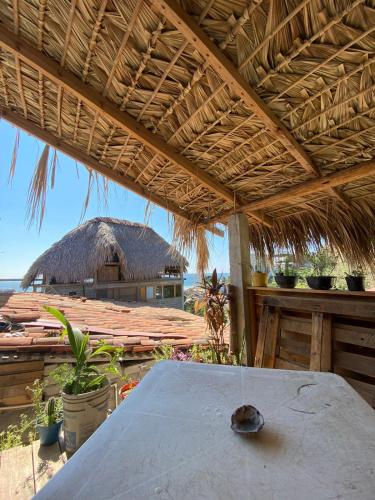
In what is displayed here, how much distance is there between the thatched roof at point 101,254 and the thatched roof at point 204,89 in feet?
17.9

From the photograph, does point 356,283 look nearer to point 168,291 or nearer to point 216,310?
point 216,310

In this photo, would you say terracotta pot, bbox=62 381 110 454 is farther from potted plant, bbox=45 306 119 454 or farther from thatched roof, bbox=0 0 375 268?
thatched roof, bbox=0 0 375 268

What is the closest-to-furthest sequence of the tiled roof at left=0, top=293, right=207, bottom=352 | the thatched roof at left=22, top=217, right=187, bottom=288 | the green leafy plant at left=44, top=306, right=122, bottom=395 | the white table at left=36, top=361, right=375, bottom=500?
the white table at left=36, top=361, right=375, bottom=500, the green leafy plant at left=44, top=306, right=122, bottom=395, the tiled roof at left=0, top=293, right=207, bottom=352, the thatched roof at left=22, top=217, right=187, bottom=288

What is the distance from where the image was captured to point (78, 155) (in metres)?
2.06

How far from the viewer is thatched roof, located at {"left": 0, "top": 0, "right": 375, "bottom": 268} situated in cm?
107

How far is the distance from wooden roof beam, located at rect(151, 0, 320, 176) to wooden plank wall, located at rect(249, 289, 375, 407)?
1.17 meters

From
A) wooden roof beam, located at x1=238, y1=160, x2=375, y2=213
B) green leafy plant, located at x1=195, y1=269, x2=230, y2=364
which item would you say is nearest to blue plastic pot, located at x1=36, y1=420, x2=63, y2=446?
green leafy plant, located at x1=195, y1=269, x2=230, y2=364

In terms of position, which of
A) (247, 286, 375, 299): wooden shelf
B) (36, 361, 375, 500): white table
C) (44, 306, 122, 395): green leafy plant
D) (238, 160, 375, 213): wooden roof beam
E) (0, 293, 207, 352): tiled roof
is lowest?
(0, 293, 207, 352): tiled roof

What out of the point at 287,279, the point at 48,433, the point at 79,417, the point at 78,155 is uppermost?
the point at 78,155

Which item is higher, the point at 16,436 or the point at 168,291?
the point at 168,291

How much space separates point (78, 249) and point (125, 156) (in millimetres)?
7232

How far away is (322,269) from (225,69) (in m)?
2.05

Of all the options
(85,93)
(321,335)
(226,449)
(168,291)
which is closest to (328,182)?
(321,335)

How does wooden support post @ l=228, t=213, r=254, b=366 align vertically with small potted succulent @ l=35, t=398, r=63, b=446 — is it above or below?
above
